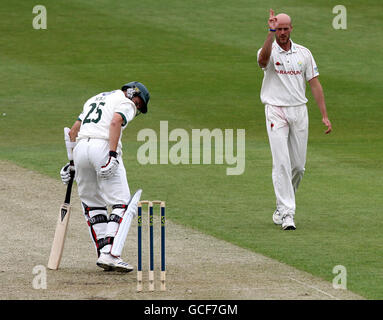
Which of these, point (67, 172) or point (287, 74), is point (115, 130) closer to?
point (67, 172)

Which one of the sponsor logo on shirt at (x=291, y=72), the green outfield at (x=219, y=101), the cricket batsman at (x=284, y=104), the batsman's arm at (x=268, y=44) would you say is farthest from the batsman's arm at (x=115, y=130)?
the sponsor logo on shirt at (x=291, y=72)

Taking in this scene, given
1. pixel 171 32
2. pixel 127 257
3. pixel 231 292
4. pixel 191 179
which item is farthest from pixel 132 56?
pixel 231 292

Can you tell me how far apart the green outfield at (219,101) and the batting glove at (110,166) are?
191 cm

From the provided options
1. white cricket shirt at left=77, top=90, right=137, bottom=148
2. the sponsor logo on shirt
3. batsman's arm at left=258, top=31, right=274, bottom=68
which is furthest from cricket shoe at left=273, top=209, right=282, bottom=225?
white cricket shirt at left=77, top=90, right=137, bottom=148

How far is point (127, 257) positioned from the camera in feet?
31.3

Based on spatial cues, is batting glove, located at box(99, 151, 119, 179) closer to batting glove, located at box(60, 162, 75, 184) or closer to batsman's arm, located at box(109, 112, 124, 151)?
batsman's arm, located at box(109, 112, 124, 151)

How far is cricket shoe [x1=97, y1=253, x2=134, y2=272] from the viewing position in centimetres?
873

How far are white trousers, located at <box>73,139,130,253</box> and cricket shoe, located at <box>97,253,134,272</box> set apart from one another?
118 mm

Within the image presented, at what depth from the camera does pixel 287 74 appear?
11.1 meters

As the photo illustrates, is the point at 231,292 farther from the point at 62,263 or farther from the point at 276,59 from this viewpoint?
the point at 276,59

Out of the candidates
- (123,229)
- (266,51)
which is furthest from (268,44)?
(123,229)

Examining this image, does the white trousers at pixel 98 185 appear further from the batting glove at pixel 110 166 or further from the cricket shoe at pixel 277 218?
the cricket shoe at pixel 277 218

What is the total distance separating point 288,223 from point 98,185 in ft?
8.93
